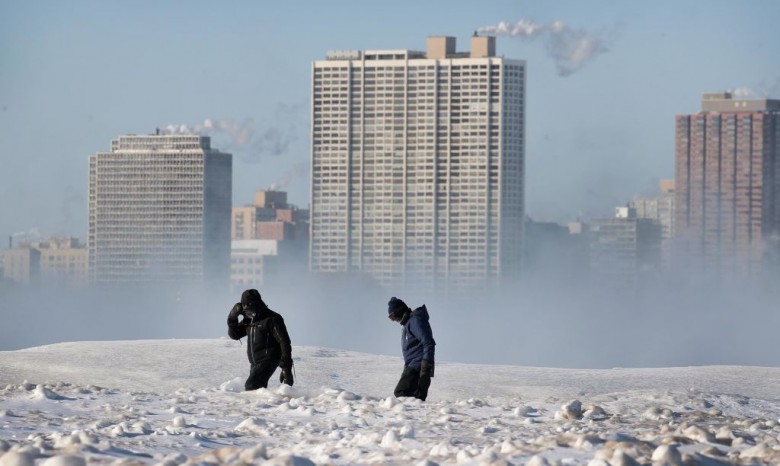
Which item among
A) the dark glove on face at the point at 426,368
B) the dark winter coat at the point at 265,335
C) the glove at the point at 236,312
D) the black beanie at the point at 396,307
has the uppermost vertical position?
the black beanie at the point at 396,307

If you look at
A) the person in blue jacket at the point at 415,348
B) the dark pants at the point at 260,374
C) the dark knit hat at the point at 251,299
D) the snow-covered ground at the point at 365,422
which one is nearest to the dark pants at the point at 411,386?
the person in blue jacket at the point at 415,348

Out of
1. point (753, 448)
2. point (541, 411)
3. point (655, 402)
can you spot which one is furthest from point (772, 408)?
point (753, 448)

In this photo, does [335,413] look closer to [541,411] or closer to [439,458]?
[541,411]

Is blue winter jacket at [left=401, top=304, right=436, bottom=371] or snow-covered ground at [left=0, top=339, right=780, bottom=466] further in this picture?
blue winter jacket at [left=401, top=304, right=436, bottom=371]

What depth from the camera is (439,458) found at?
472 inches

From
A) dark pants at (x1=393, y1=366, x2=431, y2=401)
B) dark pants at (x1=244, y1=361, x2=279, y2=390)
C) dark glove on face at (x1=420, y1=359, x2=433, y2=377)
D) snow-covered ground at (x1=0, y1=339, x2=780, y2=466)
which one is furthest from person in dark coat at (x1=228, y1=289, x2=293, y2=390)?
dark glove on face at (x1=420, y1=359, x2=433, y2=377)

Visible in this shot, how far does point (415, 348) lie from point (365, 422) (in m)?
2.94

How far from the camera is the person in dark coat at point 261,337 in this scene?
17781 mm

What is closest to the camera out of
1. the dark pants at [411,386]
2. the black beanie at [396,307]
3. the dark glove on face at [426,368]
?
the black beanie at [396,307]

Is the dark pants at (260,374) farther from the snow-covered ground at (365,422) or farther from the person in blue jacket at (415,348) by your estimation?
the person in blue jacket at (415,348)

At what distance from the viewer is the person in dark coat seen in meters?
17.8

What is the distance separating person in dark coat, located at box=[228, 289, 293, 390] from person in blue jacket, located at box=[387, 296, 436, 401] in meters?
1.34

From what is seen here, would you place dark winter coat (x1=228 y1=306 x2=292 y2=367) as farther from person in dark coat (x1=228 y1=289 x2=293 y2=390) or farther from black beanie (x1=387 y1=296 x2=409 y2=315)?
black beanie (x1=387 y1=296 x2=409 y2=315)

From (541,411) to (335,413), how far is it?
2.25 meters
